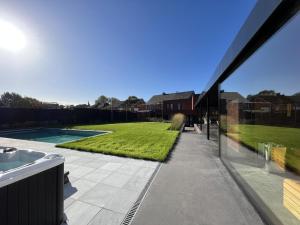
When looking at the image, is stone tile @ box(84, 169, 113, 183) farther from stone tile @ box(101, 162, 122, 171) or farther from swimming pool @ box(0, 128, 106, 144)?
swimming pool @ box(0, 128, 106, 144)

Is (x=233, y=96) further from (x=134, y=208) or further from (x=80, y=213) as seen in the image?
(x=80, y=213)

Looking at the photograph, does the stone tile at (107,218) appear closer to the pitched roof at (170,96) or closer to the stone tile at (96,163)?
the stone tile at (96,163)

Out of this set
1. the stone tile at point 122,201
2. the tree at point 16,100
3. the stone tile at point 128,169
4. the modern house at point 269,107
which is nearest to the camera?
the modern house at point 269,107

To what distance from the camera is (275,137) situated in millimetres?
3141

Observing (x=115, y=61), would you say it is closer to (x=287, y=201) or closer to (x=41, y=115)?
(x=41, y=115)

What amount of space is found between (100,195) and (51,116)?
55.4ft

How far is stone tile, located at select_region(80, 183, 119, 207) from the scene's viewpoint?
2766mm

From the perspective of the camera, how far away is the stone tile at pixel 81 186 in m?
2.98

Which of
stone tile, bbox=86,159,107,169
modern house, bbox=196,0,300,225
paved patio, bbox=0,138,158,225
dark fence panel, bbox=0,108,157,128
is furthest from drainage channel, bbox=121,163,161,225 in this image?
dark fence panel, bbox=0,108,157,128

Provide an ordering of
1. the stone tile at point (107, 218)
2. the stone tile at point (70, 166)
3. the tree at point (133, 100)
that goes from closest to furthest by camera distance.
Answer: the stone tile at point (107, 218), the stone tile at point (70, 166), the tree at point (133, 100)

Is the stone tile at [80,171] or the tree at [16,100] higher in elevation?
the tree at [16,100]

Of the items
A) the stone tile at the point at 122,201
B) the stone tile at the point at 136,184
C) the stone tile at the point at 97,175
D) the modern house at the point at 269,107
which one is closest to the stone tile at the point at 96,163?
the stone tile at the point at 97,175

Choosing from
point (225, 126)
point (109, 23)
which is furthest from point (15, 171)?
point (109, 23)

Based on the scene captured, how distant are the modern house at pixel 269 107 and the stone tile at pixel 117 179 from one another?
2.40 metres
